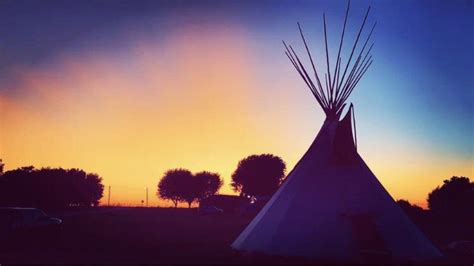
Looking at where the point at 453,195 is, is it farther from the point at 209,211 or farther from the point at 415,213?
the point at 209,211

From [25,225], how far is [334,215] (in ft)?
38.2

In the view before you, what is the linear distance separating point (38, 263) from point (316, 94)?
10.4 meters

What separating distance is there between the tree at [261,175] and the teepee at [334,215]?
52155 millimetres

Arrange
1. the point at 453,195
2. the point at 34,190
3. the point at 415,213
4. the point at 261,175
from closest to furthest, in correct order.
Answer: the point at 415,213 → the point at 34,190 → the point at 453,195 → the point at 261,175

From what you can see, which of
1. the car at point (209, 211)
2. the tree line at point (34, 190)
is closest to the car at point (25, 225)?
the tree line at point (34, 190)

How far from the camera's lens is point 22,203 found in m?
36.3

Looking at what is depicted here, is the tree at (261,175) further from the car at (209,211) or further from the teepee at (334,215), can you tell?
the teepee at (334,215)

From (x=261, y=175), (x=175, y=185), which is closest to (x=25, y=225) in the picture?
(x=261, y=175)

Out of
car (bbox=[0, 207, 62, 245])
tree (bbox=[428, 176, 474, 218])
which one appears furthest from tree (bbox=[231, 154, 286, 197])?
car (bbox=[0, 207, 62, 245])

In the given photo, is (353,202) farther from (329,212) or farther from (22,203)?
(22,203)

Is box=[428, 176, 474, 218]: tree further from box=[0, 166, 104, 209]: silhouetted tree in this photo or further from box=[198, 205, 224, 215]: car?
box=[0, 166, 104, 209]: silhouetted tree

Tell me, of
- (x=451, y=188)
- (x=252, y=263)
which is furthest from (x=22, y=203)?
(x=451, y=188)

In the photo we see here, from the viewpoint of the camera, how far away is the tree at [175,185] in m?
82.8

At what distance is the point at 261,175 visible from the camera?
217ft
